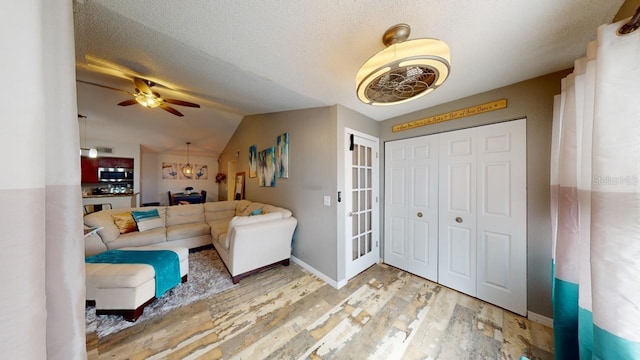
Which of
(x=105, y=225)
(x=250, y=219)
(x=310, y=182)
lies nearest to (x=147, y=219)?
(x=105, y=225)

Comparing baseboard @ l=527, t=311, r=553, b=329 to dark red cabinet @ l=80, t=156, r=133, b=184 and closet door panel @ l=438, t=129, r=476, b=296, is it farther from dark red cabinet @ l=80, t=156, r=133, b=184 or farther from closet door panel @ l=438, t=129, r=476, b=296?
dark red cabinet @ l=80, t=156, r=133, b=184

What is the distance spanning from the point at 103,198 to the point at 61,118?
655cm

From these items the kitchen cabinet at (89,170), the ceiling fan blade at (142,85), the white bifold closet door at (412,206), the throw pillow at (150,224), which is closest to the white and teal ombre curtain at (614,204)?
the white bifold closet door at (412,206)

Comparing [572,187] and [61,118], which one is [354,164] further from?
[61,118]

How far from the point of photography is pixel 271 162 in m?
3.43

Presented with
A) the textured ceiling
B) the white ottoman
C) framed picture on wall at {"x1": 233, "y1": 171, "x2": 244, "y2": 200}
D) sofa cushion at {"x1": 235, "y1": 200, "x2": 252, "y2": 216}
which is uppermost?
the textured ceiling

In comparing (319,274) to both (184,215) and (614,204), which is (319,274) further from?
(184,215)

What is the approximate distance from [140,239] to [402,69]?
4.05 metres

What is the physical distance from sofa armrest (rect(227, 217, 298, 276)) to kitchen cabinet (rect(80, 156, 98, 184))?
5893 millimetres

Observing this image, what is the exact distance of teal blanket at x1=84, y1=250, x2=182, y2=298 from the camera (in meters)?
1.89

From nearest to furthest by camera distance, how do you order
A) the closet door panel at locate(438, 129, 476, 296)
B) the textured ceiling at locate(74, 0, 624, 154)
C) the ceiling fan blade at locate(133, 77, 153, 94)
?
the textured ceiling at locate(74, 0, 624, 154)
the closet door panel at locate(438, 129, 476, 296)
the ceiling fan blade at locate(133, 77, 153, 94)

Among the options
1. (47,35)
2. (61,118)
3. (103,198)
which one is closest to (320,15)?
(47,35)

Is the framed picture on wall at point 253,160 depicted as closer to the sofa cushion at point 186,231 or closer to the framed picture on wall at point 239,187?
the framed picture on wall at point 239,187

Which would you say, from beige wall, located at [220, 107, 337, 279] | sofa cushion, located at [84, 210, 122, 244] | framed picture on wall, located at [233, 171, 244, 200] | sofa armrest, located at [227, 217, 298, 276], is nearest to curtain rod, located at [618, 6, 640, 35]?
beige wall, located at [220, 107, 337, 279]
